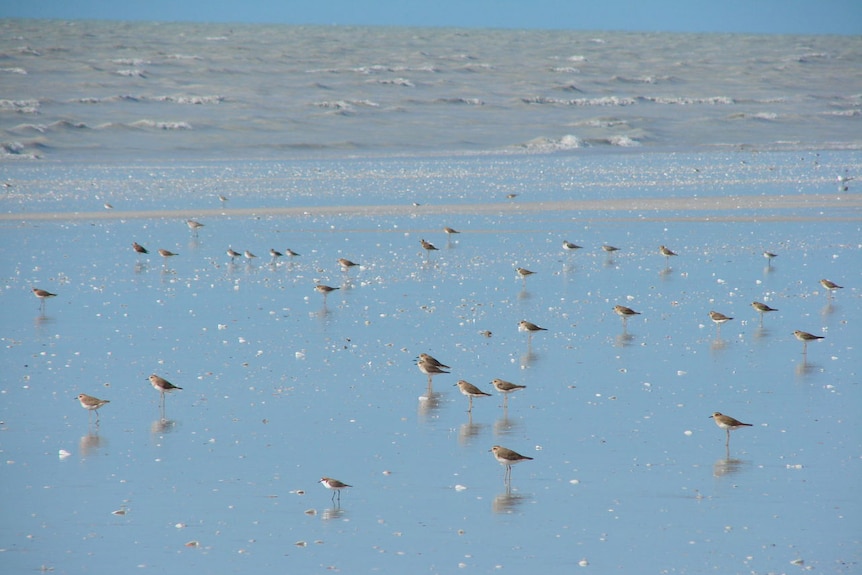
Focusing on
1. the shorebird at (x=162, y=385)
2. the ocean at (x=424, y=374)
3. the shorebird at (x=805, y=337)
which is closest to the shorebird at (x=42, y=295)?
the ocean at (x=424, y=374)

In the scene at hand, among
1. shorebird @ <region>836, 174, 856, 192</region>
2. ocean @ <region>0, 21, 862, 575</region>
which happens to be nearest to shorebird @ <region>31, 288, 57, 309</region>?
ocean @ <region>0, 21, 862, 575</region>

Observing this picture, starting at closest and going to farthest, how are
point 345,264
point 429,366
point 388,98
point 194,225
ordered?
point 429,366
point 345,264
point 194,225
point 388,98

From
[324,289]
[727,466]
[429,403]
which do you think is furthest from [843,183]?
[727,466]

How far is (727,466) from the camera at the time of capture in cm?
876

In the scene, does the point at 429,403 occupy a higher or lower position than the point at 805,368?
lower

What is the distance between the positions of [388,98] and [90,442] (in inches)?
→ 2292

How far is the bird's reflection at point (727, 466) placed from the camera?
861cm

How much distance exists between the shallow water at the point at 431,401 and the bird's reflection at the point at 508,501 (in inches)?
1.2

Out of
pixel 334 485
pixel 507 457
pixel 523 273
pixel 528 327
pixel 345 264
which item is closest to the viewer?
pixel 334 485

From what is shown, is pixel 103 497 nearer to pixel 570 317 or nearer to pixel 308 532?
pixel 308 532

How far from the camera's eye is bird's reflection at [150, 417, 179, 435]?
9.91 meters

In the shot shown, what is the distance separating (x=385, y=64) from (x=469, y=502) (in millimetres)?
78000

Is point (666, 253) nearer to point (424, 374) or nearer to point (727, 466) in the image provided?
point (424, 374)

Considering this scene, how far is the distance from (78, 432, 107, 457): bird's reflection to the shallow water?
0.03 meters
